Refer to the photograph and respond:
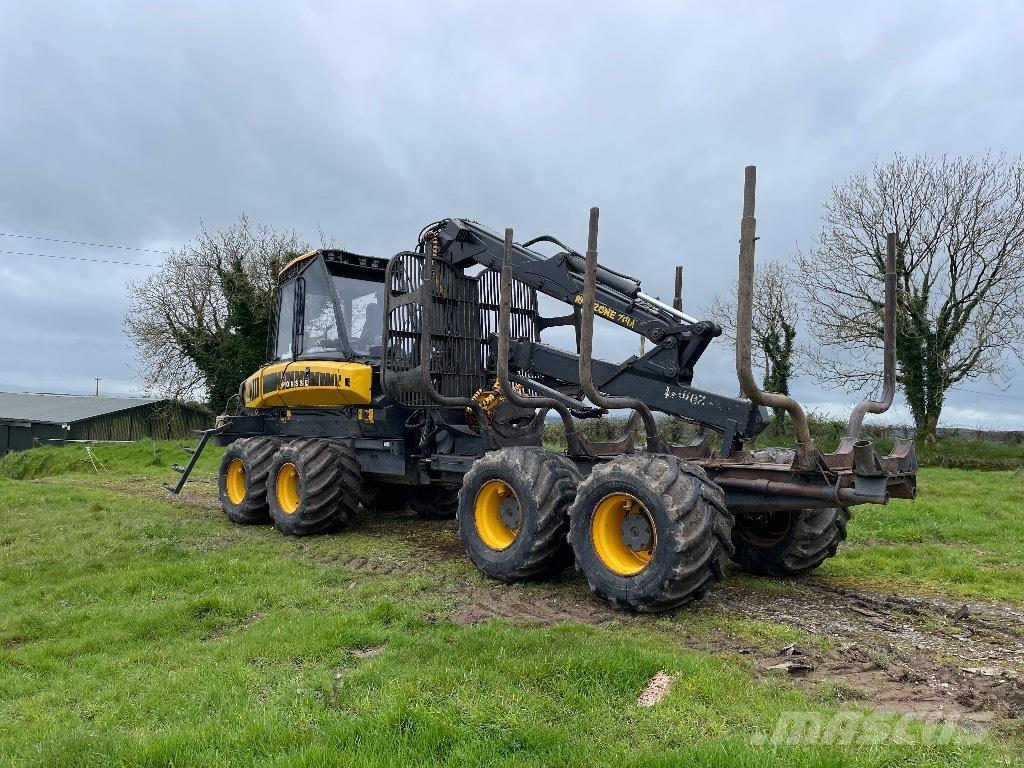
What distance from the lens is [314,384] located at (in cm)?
893

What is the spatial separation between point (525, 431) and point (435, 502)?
8.98 feet

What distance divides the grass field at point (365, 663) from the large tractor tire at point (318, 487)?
1.12ft

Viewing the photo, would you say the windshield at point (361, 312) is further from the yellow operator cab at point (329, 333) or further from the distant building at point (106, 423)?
the distant building at point (106, 423)

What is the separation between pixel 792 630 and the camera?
484 cm

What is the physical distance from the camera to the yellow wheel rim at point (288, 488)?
918 cm

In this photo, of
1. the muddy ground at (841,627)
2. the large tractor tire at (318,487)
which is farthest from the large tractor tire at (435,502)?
the muddy ground at (841,627)

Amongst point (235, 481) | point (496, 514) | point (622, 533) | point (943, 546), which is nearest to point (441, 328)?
point (496, 514)

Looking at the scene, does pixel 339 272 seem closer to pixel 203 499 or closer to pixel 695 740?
pixel 203 499

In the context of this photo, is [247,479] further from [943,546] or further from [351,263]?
[943,546]

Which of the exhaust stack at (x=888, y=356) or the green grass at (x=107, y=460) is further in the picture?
the green grass at (x=107, y=460)

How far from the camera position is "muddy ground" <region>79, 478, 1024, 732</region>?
383cm

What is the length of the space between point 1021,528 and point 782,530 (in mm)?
4888

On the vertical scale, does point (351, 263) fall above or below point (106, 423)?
above

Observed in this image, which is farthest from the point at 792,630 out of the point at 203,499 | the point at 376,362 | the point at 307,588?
the point at 203,499
